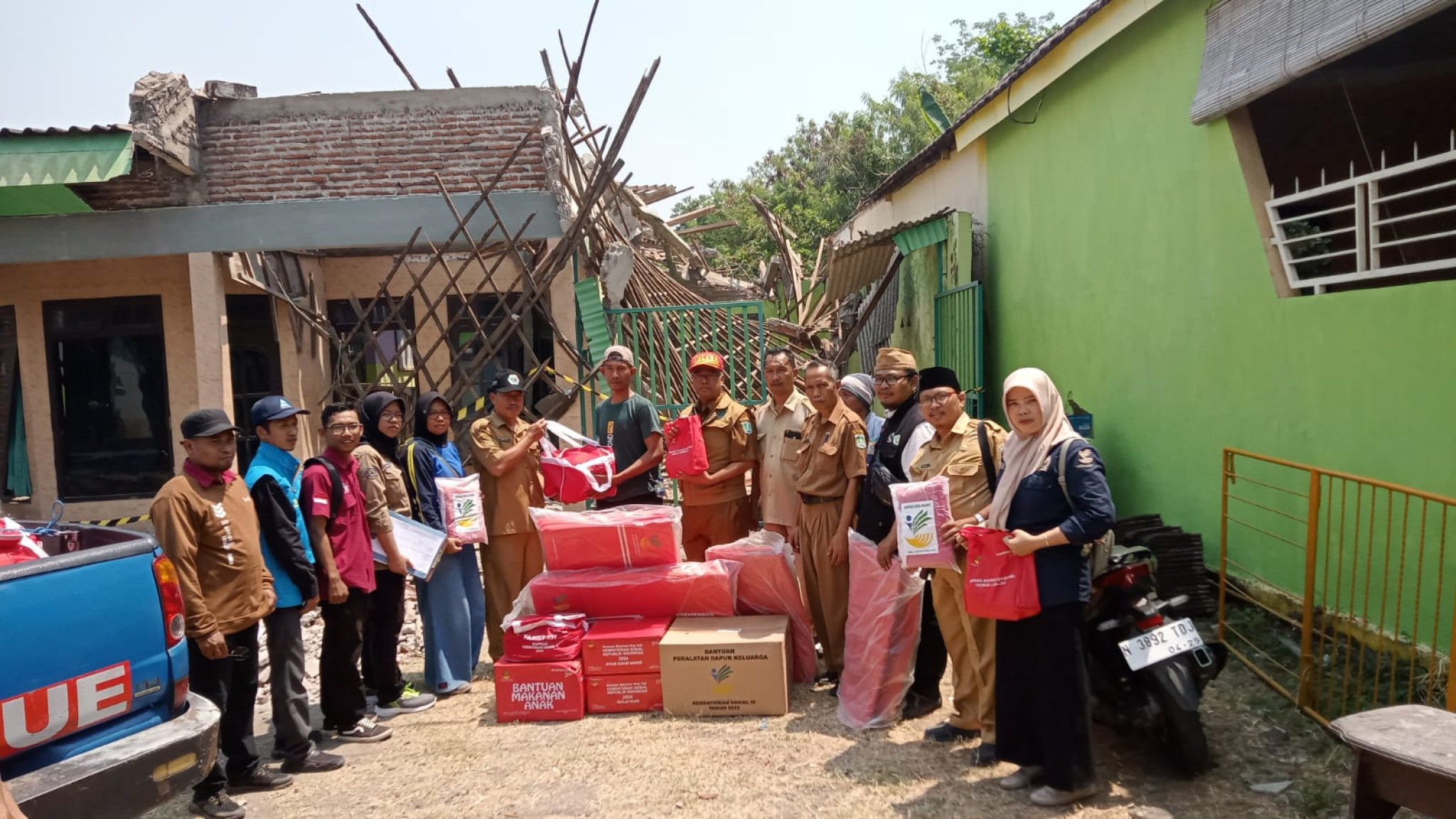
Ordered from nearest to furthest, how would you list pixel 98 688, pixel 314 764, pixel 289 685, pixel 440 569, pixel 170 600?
pixel 98 688, pixel 170 600, pixel 289 685, pixel 314 764, pixel 440 569

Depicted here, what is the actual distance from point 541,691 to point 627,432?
1577 millimetres

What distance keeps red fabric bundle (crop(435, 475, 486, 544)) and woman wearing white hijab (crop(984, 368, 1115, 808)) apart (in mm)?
2840

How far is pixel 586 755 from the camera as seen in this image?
4.42m

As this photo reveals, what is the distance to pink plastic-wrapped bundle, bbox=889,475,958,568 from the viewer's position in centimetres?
398

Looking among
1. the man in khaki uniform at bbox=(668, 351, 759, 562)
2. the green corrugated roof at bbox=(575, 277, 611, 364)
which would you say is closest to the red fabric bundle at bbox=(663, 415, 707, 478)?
the man in khaki uniform at bbox=(668, 351, 759, 562)

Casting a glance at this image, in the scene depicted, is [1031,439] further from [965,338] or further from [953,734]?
[965,338]

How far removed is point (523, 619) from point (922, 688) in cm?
202

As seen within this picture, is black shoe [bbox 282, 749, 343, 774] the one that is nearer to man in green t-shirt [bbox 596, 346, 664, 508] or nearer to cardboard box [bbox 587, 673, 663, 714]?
cardboard box [bbox 587, 673, 663, 714]

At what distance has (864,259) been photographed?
11.3 metres

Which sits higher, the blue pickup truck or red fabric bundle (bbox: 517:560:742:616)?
the blue pickup truck

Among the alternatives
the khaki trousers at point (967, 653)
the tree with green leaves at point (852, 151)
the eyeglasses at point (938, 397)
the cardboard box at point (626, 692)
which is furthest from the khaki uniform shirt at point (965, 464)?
the tree with green leaves at point (852, 151)

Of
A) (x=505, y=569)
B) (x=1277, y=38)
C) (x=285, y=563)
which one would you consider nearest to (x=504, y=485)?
(x=505, y=569)

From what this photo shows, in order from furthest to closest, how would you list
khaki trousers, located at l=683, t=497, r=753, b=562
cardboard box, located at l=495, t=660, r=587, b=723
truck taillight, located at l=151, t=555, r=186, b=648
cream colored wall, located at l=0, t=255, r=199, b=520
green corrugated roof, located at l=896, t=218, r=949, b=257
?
cream colored wall, located at l=0, t=255, r=199, b=520 < green corrugated roof, located at l=896, t=218, r=949, b=257 < khaki trousers, located at l=683, t=497, r=753, b=562 < cardboard box, located at l=495, t=660, r=587, b=723 < truck taillight, located at l=151, t=555, r=186, b=648

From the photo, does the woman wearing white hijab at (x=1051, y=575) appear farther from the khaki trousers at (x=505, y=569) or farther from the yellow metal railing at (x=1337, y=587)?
the khaki trousers at (x=505, y=569)
